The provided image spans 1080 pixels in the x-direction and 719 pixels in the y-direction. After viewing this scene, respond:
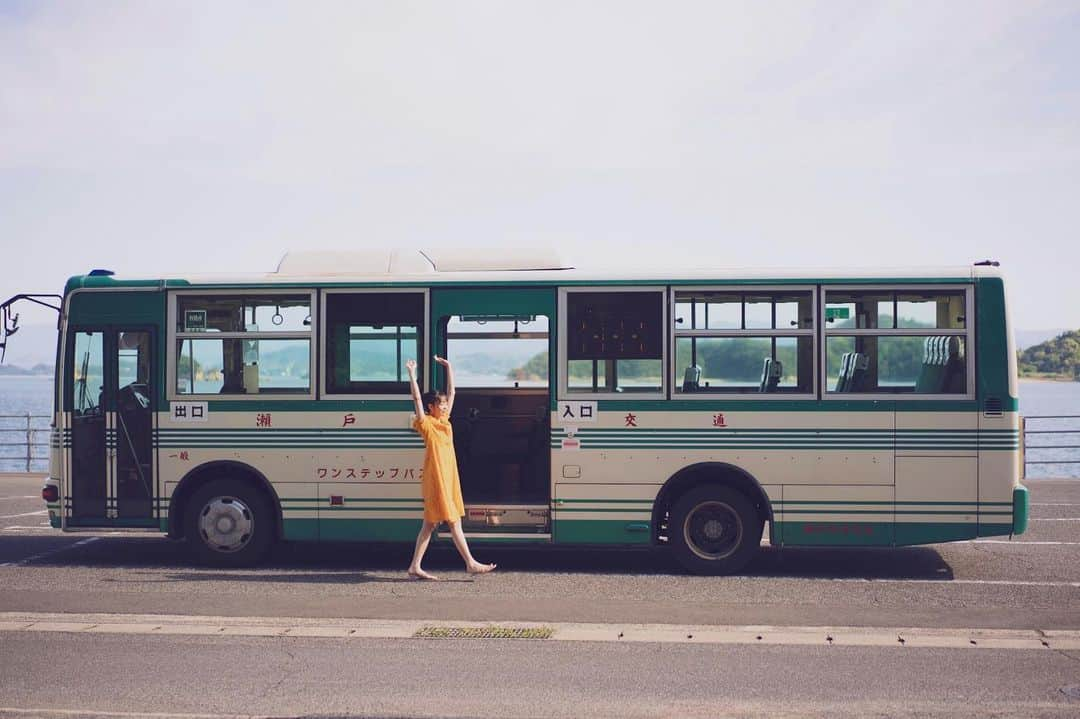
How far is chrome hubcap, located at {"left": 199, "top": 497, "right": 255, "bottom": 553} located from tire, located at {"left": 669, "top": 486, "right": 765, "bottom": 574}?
4211 mm

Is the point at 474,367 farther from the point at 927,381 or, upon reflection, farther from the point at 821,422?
the point at 927,381

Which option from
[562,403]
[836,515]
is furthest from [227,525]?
[836,515]

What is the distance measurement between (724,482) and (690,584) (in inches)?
43.4

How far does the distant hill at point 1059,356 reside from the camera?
41000mm

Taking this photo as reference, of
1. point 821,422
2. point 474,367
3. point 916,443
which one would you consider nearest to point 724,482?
point 821,422

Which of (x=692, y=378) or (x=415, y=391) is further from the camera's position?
(x=692, y=378)

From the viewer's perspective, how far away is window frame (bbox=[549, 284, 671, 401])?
11.2m

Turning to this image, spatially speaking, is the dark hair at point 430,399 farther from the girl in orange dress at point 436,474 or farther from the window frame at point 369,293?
the window frame at point 369,293

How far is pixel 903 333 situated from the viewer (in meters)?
10.9

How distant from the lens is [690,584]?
1074 cm

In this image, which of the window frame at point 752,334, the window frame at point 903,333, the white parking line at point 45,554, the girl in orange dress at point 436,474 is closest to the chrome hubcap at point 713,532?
the window frame at point 752,334

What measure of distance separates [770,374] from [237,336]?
17.2ft

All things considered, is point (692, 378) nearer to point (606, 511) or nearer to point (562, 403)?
point (562, 403)

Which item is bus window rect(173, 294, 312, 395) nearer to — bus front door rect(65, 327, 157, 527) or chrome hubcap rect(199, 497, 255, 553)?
bus front door rect(65, 327, 157, 527)
